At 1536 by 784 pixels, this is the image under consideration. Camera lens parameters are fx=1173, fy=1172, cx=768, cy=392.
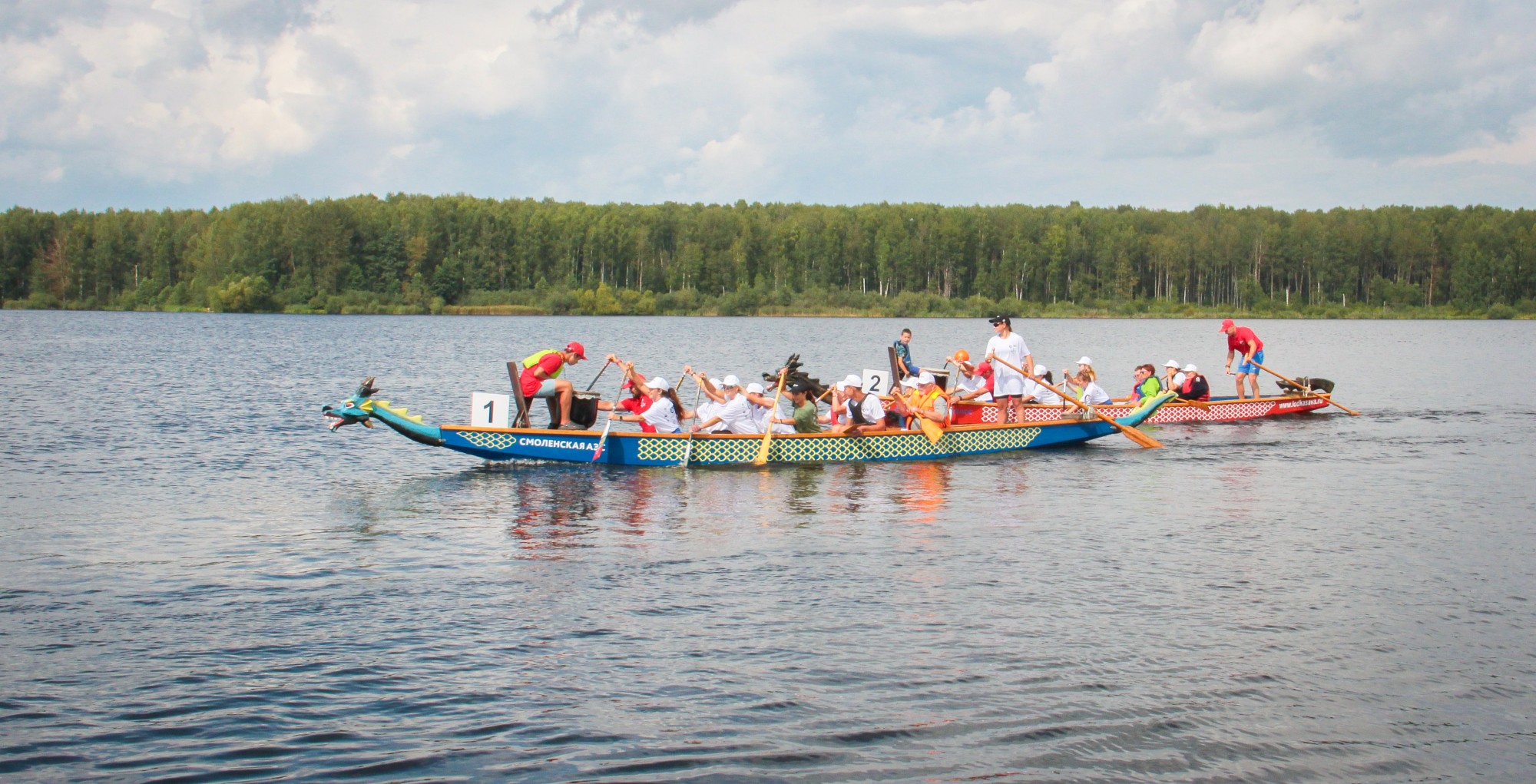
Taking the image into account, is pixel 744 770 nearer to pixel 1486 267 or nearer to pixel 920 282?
pixel 920 282

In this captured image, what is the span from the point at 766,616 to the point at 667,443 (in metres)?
8.58

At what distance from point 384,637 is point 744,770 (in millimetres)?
4036

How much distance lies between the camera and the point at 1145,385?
2506cm

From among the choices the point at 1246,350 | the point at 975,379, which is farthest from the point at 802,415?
the point at 1246,350

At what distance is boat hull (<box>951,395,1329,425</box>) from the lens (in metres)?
24.0

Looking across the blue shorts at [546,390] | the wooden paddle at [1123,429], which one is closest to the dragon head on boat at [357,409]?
the blue shorts at [546,390]

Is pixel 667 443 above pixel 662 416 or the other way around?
the other way around

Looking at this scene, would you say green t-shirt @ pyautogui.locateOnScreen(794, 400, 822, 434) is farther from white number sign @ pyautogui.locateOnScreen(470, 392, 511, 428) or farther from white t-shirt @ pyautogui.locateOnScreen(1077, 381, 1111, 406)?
white t-shirt @ pyautogui.locateOnScreen(1077, 381, 1111, 406)

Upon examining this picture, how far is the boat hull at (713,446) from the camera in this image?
60.6ft

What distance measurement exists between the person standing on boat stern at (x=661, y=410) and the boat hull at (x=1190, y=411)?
6724mm

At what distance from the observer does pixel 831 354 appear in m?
58.2

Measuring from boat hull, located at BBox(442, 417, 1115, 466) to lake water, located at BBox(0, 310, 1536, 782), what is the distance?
37cm

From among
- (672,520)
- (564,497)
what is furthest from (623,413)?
(672,520)

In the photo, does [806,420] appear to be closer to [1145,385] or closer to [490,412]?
[490,412]
